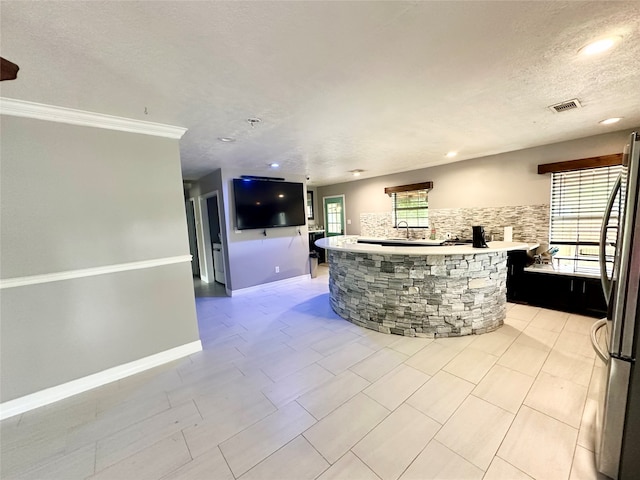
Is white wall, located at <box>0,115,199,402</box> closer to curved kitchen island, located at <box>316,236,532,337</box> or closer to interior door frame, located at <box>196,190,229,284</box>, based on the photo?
curved kitchen island, located at <box>316,236,532,337</box>

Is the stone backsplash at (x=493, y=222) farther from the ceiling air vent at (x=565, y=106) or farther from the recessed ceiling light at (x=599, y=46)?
the recessed ceiling light at (x=599, y=46)

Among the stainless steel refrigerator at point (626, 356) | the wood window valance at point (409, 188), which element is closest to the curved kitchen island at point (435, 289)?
the stainless steel refrigerator at point (626, 356)

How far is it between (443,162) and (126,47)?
16.7 ft

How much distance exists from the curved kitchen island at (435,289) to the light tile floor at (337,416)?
0.63ft

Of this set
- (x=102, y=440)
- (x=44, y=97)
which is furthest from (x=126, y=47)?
(x=102, y=440)

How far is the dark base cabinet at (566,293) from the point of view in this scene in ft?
10.8

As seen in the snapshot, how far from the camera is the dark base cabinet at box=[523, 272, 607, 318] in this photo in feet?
10.8

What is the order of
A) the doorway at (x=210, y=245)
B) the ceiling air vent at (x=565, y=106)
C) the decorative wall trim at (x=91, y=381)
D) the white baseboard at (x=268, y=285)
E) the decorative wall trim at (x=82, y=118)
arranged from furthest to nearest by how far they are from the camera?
1. the doorway at (x=210, y=245)
2. the white baseboard at (x=268, y=285)
3. the ceiling air vent at (x=565, y=106)
4. the decorative wall trim at (x=91, y=381)
5. the decorative wall trim at (x=82, y=118)

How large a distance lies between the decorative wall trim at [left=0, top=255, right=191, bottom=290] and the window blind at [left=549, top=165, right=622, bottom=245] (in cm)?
530

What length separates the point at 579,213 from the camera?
12.3 ft

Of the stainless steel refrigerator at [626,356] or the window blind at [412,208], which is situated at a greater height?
the window blind at [412,208]

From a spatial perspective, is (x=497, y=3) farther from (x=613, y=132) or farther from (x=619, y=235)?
(x=613, y=132)

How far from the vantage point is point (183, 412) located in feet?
6.41

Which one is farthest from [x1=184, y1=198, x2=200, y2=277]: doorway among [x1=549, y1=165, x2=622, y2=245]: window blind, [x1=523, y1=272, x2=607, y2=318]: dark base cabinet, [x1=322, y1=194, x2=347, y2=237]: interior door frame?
[x1=549, y1=165, x2=622, y2=245]: window blind
